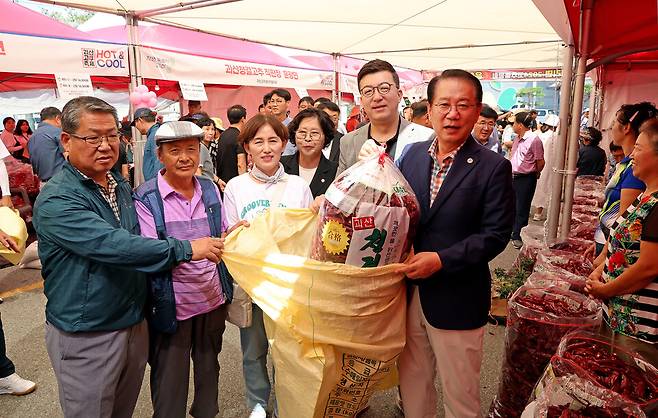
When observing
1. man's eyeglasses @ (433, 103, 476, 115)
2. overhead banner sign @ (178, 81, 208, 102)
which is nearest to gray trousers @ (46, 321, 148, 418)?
man's eyeglasses @ (433, 103, 476, 115)

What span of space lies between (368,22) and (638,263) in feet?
14.6

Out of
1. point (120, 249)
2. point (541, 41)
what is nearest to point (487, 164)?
point (120, 249)

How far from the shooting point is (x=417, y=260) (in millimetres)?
1471

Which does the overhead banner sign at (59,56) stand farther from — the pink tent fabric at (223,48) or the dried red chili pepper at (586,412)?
the dried red chili pepper at (586,412)

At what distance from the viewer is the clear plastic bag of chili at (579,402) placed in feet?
3.75

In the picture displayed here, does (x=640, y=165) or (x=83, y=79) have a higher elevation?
(x=83, y=79)

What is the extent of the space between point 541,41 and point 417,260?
21.3 ft

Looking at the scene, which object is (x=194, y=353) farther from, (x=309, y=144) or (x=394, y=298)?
(x=309, y=144)

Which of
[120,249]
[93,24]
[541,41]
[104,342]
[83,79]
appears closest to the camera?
[120,249]

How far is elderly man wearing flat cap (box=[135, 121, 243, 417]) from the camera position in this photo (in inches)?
65.0

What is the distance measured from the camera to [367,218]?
4.46 feet

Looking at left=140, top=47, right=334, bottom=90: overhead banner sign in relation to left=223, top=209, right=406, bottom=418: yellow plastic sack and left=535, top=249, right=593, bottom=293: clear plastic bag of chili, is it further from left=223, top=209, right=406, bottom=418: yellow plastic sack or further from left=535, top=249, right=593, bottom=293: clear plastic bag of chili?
left=535, top=249, right=593, bottom=293: clear plastic bag of chili

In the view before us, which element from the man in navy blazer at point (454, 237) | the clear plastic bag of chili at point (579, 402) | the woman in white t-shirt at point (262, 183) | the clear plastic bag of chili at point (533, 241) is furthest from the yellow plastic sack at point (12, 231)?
the clear plastic bag of chili at point (533, 241)

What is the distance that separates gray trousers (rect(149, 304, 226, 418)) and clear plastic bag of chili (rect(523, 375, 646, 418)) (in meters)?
1.27
